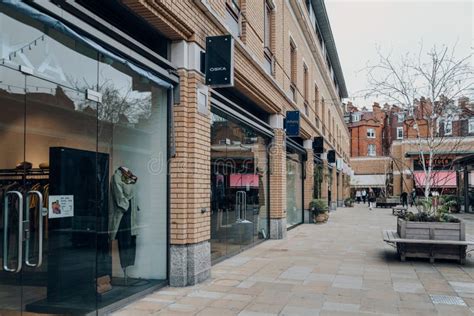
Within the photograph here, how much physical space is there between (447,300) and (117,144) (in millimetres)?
4969

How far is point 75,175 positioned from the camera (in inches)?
211

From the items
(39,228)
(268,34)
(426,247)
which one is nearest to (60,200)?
(39,228)

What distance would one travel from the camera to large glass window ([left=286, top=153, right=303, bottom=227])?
16.2 m

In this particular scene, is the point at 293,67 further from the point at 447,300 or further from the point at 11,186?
the point at 11,186

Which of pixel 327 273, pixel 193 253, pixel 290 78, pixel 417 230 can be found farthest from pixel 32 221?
pixel 290 78

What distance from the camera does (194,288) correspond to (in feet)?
22.3

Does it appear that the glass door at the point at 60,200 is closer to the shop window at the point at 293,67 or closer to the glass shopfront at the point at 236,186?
the glass shopfront at the point at 236,186

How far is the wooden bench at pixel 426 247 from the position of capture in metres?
9.02

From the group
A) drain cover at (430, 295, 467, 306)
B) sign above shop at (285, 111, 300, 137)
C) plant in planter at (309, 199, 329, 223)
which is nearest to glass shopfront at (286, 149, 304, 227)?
Result: plant in planter at (309, 199, 329, 223)

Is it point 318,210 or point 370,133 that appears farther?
point 370,133

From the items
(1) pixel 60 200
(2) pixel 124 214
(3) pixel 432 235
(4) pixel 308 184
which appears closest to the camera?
(1) pixel 60 200

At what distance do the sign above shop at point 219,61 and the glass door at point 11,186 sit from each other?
321cm

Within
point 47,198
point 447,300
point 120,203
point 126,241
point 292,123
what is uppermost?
point 292,123

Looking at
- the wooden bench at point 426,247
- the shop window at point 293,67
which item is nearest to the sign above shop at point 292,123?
the shop window at point 293,67
